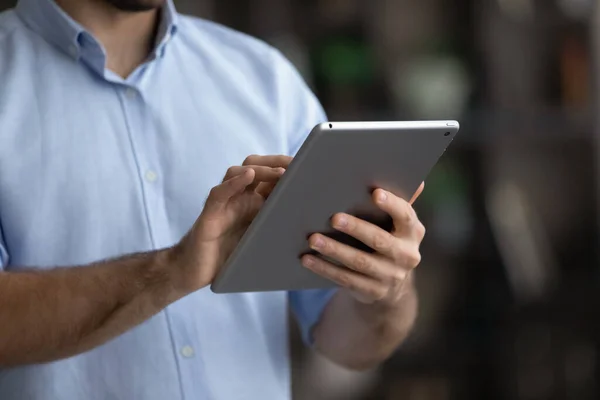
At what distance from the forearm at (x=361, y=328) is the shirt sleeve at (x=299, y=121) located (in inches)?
1.0

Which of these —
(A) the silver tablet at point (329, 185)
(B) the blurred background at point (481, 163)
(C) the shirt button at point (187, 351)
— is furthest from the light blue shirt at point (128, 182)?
(B) the blurred background at point (481, 163)

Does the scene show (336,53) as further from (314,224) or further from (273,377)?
(314,224)

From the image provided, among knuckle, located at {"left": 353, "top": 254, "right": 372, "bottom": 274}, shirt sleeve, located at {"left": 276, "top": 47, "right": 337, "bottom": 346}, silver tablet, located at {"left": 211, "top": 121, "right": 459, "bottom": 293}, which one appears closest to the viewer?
silver tablet, located at {"left": 211, "top": 121, "right": 459, "bottom": 293}

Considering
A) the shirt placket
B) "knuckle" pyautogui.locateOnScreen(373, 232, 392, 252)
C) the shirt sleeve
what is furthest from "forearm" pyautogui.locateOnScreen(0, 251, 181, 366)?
the shirt sleeve

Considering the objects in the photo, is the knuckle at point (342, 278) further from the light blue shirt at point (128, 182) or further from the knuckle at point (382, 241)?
the light blue shirt at point (128, 182)

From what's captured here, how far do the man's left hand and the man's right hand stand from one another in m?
0.09

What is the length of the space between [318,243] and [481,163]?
1854mm

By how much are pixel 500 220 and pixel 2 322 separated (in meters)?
1.90

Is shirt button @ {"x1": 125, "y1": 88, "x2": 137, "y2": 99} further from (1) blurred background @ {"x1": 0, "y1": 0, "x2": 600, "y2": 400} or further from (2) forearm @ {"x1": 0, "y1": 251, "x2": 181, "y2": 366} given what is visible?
(1) blurred background @ {"x1": 0, "y1": 0, "x2": 600, "y2": 400}

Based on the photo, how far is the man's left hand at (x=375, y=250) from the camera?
1131mm

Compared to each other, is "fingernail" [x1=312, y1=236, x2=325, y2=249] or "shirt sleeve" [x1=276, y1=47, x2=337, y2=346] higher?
"fingernail" [x1=312, y1=236, x2=325, y2=249]

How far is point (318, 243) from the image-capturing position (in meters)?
1.14

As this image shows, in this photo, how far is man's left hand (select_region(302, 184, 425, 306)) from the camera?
113 cm

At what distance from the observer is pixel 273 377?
4.77 feet
